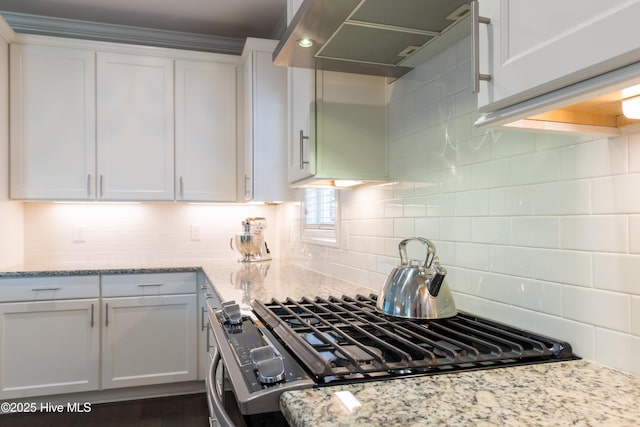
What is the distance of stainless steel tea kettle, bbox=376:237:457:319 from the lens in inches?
49.8

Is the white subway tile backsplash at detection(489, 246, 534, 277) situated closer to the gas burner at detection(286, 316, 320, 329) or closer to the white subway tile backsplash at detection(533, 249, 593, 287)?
the white subway tile backsplash at detection(533, 249, 593, 287)

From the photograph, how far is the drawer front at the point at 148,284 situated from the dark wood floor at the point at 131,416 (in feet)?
2.29

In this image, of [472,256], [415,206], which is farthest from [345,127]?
[472,256]

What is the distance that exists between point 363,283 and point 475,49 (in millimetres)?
1442

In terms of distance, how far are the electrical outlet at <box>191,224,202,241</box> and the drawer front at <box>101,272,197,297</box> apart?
23.4 inches

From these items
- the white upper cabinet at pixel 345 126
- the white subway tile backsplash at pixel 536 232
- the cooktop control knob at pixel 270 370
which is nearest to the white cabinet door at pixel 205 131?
the white upper cabinet at pixel 345 126

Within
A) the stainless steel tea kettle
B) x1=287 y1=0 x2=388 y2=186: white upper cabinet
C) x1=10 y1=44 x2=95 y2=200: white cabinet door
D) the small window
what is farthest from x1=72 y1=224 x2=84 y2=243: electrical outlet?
the stainless steel tea kettle

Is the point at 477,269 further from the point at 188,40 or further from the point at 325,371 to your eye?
the point at 188,40

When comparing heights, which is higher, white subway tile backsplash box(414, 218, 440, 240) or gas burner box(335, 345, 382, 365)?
white subway tile backsplash box(414, 218, 440, 240)

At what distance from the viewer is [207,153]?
336 cm

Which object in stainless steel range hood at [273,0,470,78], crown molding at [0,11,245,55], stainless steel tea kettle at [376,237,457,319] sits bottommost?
stainless steel tea kettle at [376,237,457,319]

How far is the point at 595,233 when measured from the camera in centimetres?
97

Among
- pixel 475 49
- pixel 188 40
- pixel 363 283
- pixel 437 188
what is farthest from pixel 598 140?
pixel 188 40

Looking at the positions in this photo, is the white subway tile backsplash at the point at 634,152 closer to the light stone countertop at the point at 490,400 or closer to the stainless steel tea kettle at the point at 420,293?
the light stone countertop at the point at 490,400
